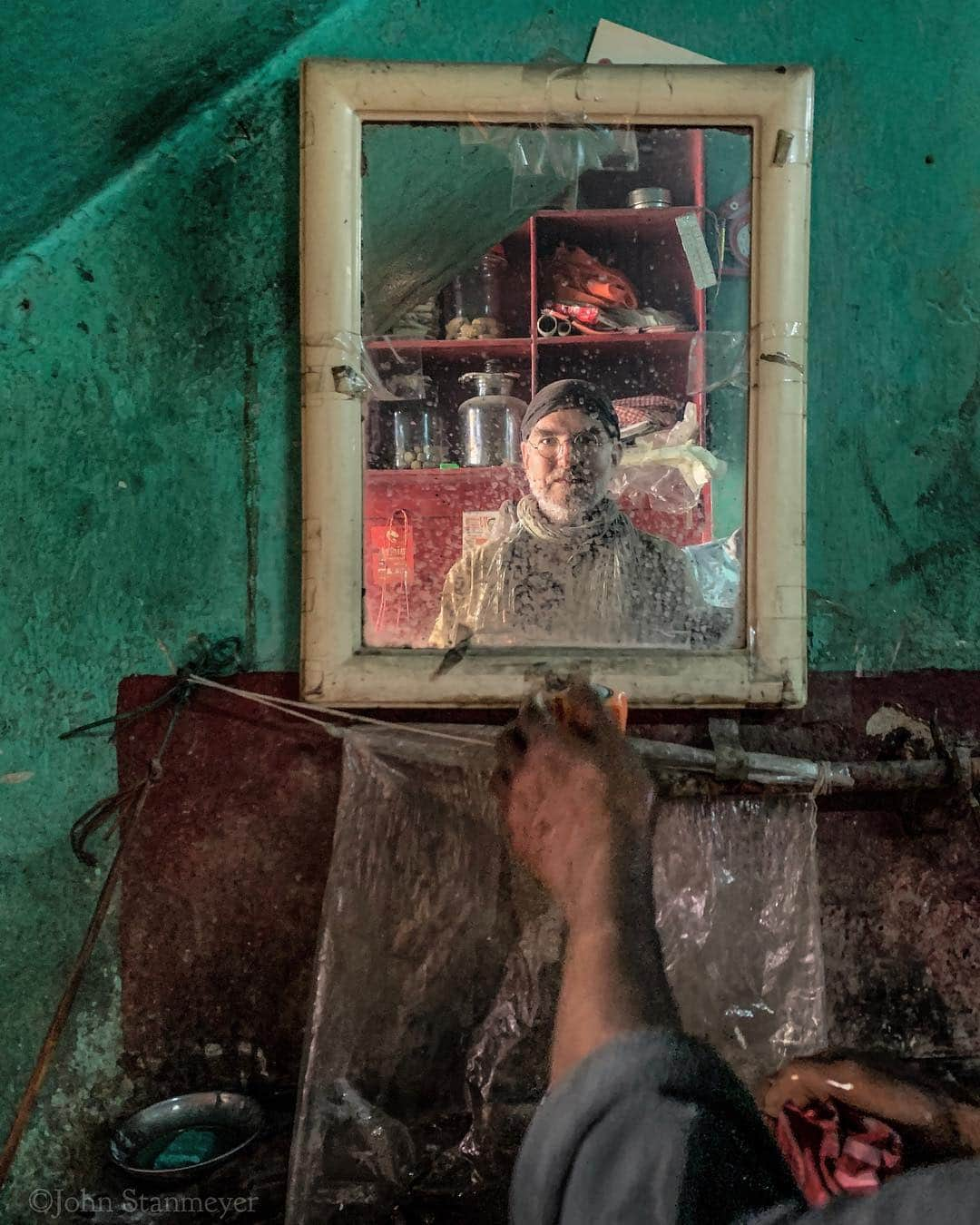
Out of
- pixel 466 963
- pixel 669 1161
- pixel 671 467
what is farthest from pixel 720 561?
pixel 669 1161

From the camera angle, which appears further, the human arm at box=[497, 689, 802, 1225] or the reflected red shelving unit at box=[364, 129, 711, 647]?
the reflected red shelving unit at box=[364, 129, 711, 647]

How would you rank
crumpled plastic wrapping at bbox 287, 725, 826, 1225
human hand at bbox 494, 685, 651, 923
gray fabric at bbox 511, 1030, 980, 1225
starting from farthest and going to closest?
crumpled plastic wrapping at bbox 287, 725, 826, 1225 < human hand at bbox 494, 685, 651, 923 < gray fabric at bbox 511, 1030, 980, 1225

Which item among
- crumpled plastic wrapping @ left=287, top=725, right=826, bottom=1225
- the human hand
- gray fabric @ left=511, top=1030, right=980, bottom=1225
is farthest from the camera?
crumpled plastic wrapping @ left=287, top=725, right=826, bottom=1225

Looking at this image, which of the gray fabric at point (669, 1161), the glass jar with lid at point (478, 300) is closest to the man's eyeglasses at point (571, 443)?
the glass jar with lid at point (478, 300)

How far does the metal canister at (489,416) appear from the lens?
979 mm

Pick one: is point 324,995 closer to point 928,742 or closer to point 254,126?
point 928,742

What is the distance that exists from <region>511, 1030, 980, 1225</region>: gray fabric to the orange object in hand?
25 centimetres

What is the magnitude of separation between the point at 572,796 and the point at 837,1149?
393 mm

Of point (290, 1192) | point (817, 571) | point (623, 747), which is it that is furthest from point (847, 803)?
point (290, 1192)

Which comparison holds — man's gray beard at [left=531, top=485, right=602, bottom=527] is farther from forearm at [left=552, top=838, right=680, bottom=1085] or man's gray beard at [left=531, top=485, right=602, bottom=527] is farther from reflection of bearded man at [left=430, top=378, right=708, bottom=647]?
forearm at [left=552, top=838, right=680, bottom=1085]

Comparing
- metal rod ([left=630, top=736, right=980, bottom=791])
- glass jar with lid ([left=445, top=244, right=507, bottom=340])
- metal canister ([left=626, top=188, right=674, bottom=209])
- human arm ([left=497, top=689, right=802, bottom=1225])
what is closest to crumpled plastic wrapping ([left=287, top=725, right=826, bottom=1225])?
metal rod ([left=630, top=736, right=980, bottom=791])

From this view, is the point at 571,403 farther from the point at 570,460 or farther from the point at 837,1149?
the point at 837,1149

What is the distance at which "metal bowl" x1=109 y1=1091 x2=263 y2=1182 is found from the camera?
94 centimetres

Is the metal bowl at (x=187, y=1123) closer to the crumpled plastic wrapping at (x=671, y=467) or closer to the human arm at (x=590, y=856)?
the human arm at (x=590, y=856)
